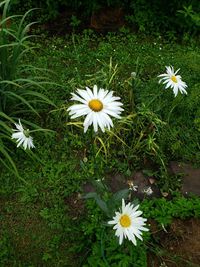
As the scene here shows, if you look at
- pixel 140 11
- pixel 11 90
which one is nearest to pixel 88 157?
pixel 11 90

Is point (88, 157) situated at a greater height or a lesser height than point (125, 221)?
greater

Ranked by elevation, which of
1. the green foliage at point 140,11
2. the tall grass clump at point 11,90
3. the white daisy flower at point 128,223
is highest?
the green foliage at point 140,11

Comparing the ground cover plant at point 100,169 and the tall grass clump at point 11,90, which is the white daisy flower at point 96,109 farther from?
the tall grass clump at point 11,90

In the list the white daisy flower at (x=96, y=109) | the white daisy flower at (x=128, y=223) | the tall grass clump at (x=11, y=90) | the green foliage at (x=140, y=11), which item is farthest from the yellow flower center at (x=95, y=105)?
the green foliage at (x=140, y=11)

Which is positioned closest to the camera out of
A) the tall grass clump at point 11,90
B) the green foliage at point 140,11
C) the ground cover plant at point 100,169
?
the ground cover plant at point 100,169

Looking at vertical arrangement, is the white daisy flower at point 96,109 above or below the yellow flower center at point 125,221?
above

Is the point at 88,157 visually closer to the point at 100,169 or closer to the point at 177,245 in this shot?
the point at 100,169

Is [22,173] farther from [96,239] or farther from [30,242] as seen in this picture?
[96,239]
